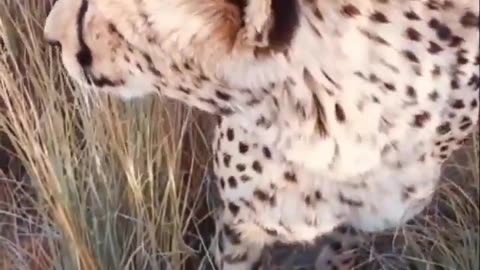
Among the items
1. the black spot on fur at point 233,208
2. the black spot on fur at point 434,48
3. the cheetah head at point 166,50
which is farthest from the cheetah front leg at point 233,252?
the black spot on fur at point 434,48

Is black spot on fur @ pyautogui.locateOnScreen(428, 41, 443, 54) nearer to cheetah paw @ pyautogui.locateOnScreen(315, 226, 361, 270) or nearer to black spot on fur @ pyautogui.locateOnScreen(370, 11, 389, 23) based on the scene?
black spot on fur @ pyautogui.locateOnScreen(370, 11, 389, 23)

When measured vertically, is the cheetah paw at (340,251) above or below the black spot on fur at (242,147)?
below

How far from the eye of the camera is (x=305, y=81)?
2.71ft

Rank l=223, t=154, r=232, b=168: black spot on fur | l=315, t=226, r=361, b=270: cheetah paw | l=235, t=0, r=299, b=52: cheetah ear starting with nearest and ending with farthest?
→ l=235, t=0, r=299, b=52: cheetah ear → l=223, t=154, r=232, b=168: black spot on fur → l=315, t=226, r=361, b=270: cheetah paw

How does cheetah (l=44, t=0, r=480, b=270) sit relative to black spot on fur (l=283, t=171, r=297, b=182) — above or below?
above

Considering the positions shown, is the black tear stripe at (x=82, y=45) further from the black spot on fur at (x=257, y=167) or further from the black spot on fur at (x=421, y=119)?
the black spot on fur at (x=421, y=119)

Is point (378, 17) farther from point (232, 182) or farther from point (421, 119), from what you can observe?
point (232, 182)

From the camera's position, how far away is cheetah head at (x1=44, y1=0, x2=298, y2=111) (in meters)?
0.79

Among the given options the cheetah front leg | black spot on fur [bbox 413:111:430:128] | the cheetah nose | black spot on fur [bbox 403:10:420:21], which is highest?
black spot on fur [bbox 403:10:420:21]

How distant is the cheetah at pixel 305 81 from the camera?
0.79 metres

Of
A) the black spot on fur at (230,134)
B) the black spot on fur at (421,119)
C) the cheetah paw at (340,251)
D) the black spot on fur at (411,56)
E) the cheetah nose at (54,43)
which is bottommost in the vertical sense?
the cheetah paw at (340,251)

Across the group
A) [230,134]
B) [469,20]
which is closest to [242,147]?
[230,134]

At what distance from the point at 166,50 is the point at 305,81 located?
4.4 inches

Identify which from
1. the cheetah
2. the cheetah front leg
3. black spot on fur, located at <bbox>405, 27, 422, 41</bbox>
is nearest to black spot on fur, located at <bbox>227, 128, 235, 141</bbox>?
the cheetah
